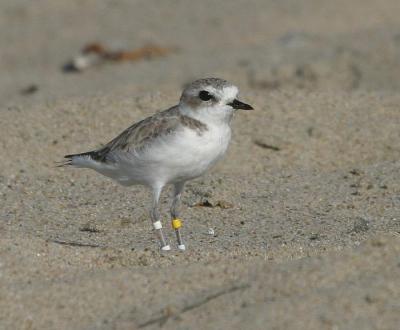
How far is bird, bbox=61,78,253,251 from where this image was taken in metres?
5.38

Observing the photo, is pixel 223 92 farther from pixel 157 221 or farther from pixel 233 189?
pixel 233 189

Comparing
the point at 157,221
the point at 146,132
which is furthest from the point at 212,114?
the point at 157,221

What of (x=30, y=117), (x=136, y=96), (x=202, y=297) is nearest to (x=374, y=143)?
(x=136, y=96)

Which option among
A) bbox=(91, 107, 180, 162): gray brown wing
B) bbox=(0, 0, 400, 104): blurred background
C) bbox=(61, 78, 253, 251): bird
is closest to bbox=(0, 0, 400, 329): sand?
bbox=(0, 0, 400, 104): blurred background

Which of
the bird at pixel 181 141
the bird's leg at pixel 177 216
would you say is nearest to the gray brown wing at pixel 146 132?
the bird at pixel 181 141

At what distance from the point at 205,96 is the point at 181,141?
35cm

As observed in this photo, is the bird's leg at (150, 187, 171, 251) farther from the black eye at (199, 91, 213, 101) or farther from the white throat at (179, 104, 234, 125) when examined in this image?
the black eye at (199, 91, 213, 101)

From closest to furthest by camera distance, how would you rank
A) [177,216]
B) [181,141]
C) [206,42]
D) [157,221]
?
[181,141]
[157,221]
[177,216]
[206,42]

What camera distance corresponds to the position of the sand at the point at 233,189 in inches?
170

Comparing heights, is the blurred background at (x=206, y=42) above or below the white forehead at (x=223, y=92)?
below

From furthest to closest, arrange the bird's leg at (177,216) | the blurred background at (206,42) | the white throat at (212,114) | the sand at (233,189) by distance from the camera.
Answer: the blurred background at (206,42)
the bird's leg at (177,216)
the white throat at (212,114)
the sand at (233,189)

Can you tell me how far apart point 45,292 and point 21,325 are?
0.28 metres

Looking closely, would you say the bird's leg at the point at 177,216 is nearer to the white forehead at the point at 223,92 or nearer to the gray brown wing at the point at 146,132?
the gray brown wing at the point at 146,132

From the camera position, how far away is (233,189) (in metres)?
7.42
